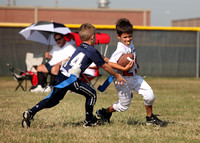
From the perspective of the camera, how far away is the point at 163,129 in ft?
19.5

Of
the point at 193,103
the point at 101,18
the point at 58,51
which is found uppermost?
the point at 101,18

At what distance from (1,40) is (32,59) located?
5451mm

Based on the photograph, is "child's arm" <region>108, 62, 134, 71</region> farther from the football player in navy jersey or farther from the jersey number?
the jersey number

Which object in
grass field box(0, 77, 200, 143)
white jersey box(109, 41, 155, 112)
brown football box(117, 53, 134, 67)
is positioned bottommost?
grass field box(0, 77, 200, 143)

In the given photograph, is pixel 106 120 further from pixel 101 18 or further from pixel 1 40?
pixel 101 18

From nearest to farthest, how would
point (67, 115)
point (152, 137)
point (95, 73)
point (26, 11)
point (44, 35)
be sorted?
1. point (152, 137)
2. point (67, 115)
3. point (95, 73)
4. point (44, 35)
5. point (26, 11)

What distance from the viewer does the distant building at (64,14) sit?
1751 inches

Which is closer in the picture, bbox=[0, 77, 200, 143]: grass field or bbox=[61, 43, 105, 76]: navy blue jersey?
bbox=[0, 77, 200, 143]: grass field

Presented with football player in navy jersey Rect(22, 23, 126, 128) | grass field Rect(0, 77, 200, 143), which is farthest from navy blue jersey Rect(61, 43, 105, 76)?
grass field Rect(0, 77, 200, 143)

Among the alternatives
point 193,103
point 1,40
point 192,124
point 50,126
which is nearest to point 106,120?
A: point 50,126

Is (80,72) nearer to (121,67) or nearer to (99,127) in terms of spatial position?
(121,67)

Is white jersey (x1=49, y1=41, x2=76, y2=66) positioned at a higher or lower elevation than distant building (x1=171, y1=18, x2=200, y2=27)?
lower

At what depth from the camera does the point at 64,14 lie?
44875 mm

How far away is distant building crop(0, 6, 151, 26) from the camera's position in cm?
4447
